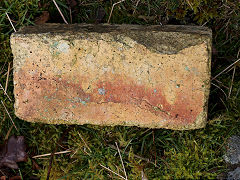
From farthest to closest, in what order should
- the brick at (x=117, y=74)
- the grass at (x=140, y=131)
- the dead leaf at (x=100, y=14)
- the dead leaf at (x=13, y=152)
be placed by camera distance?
the dead leaf at (x=100, y=14) < the dead leaf at (x=13, y=152) < the grass at (x=140, y=131) < the brick at (x=117, y=74)

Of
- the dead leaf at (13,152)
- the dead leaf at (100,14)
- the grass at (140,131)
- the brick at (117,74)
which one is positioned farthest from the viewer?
the dead leaf at (100,14)

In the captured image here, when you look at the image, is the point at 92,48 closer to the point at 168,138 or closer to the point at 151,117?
the point at 151,117

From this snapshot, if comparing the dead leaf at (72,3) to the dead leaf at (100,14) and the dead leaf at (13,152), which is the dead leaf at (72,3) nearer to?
the dead leaf at (100,14)

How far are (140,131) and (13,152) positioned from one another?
1.24 metres

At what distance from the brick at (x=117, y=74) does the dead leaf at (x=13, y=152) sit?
0.66 meters

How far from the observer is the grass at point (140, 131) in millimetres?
2629

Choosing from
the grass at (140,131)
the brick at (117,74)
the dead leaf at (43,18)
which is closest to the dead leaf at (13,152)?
the grass at (140,131)

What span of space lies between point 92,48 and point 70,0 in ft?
3.16

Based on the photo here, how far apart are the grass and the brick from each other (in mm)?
459

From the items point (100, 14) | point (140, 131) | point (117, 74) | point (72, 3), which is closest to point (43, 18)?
point (72, 3)

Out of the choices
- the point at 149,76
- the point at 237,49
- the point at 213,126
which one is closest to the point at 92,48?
the point at 149,76

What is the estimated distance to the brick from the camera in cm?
221

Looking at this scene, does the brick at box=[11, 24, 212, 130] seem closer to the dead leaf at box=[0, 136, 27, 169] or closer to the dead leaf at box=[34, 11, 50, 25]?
the dead leaf at box=[34, 11, 50, 25]

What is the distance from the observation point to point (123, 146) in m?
2.75
